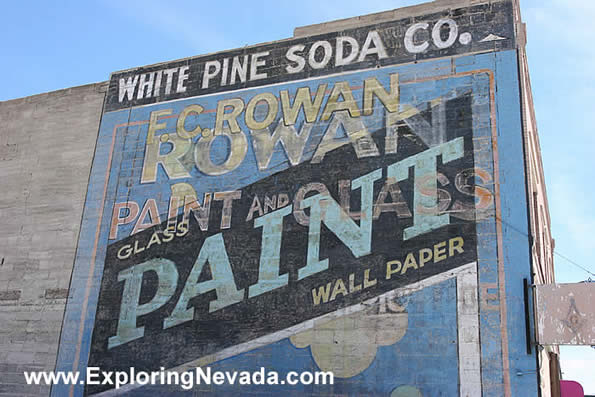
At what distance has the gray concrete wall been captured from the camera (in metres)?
20.6

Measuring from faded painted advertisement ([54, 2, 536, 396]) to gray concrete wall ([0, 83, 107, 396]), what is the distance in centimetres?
88

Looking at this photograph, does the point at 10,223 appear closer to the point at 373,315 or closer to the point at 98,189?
the point at 98,189

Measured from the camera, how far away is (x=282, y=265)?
59.7ft

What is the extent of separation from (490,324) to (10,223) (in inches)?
690

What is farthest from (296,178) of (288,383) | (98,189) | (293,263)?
(98,189)

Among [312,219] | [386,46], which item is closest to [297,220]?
[312,219]

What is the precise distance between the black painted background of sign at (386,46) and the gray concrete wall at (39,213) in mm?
1835

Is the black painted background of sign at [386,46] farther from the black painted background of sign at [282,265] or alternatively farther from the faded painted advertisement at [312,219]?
the black painted background of sign at [282,265]

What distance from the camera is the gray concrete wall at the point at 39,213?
20594 mm

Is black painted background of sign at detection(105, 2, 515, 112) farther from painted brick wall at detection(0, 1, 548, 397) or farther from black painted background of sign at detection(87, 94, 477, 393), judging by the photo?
black painted background of sign at detection(87, 94, 477, 393)

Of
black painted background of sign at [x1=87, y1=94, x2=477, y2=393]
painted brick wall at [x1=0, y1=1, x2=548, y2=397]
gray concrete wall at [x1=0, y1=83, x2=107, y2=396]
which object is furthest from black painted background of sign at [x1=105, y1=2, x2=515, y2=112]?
black painted background of sign at [x1=87, y1=94, x2=477, y2=393]

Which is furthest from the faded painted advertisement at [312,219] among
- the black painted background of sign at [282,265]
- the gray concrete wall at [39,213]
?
the gray concrete wall at [39,213]

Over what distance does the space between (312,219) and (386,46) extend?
6141 mm

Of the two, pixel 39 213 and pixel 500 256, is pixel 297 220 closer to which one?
pixel 500 256
